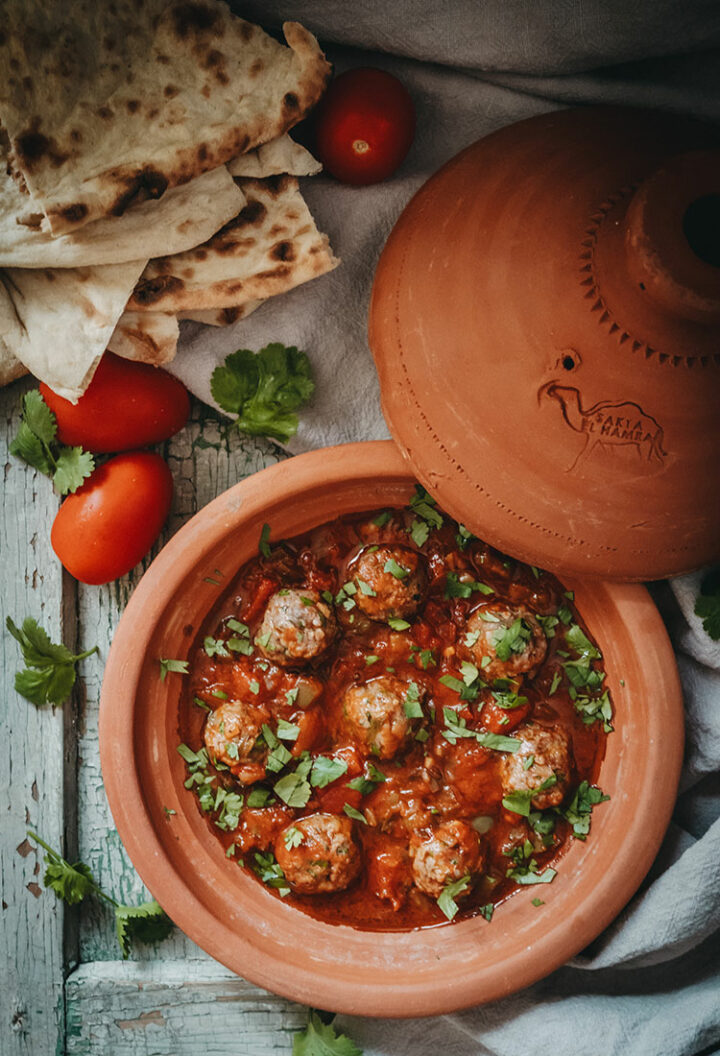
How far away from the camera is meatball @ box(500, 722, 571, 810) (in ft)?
6.40

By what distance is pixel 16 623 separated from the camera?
2223mm

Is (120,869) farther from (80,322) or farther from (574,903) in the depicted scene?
(80,322)

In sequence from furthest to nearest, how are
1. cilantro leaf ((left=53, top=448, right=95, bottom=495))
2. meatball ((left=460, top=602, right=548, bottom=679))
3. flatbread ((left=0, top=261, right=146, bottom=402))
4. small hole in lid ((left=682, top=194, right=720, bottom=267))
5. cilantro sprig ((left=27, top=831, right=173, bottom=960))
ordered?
cilantro sprig ((left=27, top=831, right=173, bottom=960))
cilantro leaf ((left=53, top=448, right=95, bottom=495))
meatball ((left=460, top=602, right=548, bottom=679))
flatbread ((left=0, top=261, right=146, bottom=402))
small hole in lid ((left=682, top=194, right=720, bottom=267))

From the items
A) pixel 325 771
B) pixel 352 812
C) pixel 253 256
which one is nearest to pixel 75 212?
pixel 253 256

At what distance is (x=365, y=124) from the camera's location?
6.26 ft

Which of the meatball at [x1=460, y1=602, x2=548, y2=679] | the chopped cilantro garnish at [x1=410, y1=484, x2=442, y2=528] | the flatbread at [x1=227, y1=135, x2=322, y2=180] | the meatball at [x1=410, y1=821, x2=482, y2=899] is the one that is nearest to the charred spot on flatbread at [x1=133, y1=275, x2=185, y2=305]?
the flatbread at [x1=227, y1=135, x2=322, y2=180]

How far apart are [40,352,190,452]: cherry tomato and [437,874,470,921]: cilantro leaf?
128 cm

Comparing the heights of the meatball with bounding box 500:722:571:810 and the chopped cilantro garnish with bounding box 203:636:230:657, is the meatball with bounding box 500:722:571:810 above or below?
below

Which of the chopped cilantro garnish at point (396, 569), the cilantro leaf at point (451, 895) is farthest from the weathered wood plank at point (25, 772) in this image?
the cilantro leaf at point (451, 895)

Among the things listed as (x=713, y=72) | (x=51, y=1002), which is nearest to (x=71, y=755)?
(x=51, y=1002)

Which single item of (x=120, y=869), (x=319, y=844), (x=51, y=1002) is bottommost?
(x=51, y=1002)

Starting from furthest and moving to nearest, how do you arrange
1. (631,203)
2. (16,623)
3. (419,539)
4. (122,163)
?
(16,623) < (419,539) < (122,163) < (631,203)

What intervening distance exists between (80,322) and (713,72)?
1533 millimetres

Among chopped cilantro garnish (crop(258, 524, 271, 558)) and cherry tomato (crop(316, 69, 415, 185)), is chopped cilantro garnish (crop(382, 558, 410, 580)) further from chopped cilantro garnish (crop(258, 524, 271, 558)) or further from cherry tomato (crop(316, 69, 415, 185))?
cherry tomato (crop(316, 69, 415, 185))
